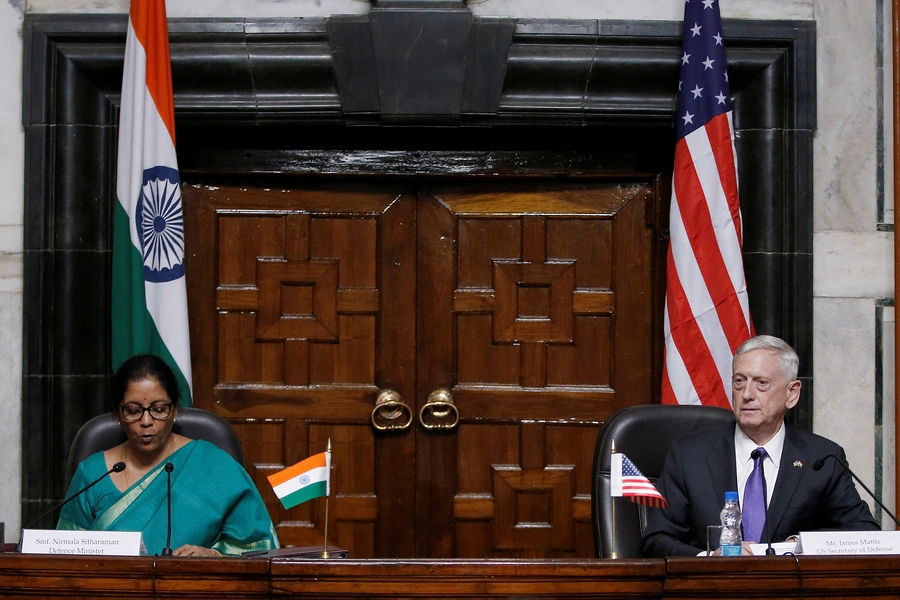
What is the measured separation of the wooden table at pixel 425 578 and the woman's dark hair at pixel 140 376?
0.91 meters

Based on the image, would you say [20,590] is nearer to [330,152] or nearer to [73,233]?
[73,233]

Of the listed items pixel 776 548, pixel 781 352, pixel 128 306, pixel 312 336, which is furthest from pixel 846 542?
pixel 128 306

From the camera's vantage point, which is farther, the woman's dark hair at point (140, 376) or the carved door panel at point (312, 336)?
the carved door panel at point (312, 336)

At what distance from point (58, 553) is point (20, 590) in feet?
0.43

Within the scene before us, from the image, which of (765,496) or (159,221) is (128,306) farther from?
(765,496)

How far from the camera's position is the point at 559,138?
4.45 metres

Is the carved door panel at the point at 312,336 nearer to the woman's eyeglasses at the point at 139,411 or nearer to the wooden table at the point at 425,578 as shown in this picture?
the woman's eyeglasses at the point at 139,411

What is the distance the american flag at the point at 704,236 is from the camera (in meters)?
4.04

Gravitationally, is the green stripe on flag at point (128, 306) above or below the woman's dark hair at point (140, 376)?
above

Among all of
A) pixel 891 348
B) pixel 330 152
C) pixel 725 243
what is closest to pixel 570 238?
pixel 725 243

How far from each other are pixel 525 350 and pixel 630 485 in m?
1.75

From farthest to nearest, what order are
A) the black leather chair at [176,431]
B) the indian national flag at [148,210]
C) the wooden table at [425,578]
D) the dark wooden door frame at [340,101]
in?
the dark wooden door frame at [340,101] < the indian national flag at [148,210] < the black leather chair at [176,431] < the wooden table at [425,578]

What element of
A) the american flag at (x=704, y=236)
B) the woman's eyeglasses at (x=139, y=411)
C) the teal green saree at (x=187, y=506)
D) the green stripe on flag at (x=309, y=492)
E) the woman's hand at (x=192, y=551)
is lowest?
the woman's hand at (x=192, y=551)

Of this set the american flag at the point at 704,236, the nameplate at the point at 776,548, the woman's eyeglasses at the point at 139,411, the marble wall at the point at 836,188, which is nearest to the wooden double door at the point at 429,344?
the american flag at the point at 704,236
